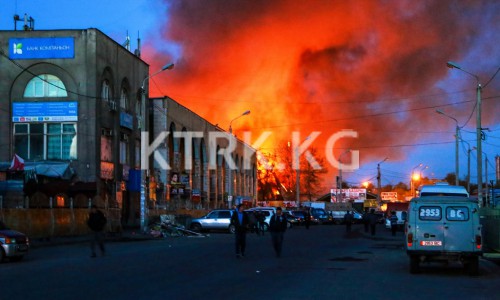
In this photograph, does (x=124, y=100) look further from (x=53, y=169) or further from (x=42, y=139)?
(x=53, y=169)

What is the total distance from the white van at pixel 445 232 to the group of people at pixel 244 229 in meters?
6.24

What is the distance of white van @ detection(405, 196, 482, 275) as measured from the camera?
16.9 metres

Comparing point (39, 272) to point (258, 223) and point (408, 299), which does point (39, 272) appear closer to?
point (408, 299)

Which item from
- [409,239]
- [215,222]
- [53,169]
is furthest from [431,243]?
[53,169]

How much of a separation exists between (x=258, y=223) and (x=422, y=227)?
25654 millimetres

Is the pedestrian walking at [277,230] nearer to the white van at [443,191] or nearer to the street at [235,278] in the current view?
the street at [235,278]

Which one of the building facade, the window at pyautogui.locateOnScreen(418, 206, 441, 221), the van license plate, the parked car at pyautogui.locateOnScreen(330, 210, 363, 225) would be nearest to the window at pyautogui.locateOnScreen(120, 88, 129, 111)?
the building facade

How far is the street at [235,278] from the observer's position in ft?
42.1

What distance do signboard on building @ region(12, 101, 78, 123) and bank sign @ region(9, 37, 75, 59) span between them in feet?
10.8

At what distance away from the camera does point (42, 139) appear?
152 feet

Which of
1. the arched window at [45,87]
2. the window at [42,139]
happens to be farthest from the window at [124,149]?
the arched window at [45,87]

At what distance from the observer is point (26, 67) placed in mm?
45844

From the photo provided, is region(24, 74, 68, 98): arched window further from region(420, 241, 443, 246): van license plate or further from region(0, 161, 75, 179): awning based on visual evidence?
region(420, 241, 443, 246): van license plate

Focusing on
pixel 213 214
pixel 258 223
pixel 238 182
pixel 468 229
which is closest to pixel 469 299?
pixel 468 229
